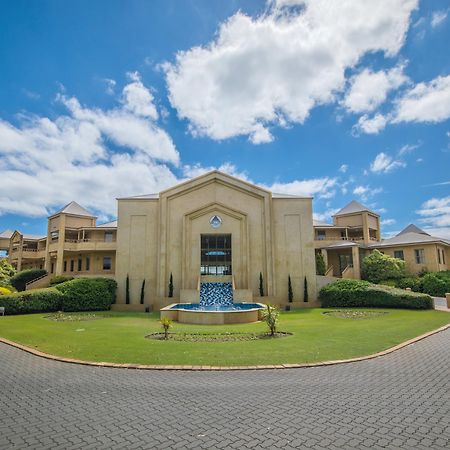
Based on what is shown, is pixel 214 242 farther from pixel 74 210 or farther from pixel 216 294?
pixel 74 210

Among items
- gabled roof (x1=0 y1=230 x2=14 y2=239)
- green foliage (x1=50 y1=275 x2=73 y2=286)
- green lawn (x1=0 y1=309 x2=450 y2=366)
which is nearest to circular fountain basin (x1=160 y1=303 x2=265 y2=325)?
green lawn (x1=0 y1=309 x2=450 y2=366)

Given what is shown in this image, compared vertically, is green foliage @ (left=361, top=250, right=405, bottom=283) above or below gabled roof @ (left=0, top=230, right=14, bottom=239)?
below

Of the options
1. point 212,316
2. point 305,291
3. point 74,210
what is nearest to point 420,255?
point 305,291

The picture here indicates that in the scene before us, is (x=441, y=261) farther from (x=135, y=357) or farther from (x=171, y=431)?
(x=171, y=431)

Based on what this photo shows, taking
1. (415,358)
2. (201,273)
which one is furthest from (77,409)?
(201,273)

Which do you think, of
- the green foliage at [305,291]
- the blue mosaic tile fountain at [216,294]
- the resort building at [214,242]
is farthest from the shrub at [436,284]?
the blue mosaic tile fountain at [216,294]

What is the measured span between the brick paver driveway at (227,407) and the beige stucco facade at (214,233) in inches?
881

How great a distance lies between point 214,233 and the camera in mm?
33531

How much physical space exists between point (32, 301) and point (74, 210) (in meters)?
24.1

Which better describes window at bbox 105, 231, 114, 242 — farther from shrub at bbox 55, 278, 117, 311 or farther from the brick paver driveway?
the brick paver driveway

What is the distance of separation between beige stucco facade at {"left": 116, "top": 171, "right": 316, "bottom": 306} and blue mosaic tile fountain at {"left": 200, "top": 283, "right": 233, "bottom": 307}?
936 mm

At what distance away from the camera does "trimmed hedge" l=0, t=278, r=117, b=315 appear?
25.4m

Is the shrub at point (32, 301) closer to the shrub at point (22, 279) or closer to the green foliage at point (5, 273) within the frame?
the green foliage at point (5, 273)

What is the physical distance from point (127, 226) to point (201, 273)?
334 inches
